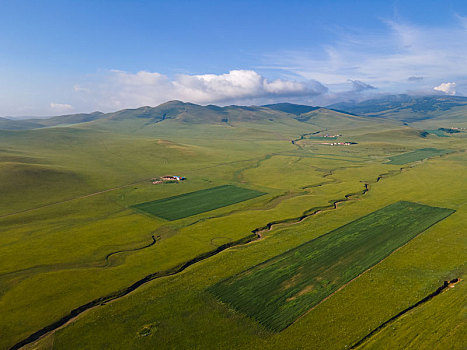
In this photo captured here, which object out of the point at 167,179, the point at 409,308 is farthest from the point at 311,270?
the point at 167,179

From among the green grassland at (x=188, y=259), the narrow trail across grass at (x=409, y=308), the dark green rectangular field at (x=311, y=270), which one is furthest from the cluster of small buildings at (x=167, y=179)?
the narrow trail across grass at (x=409, y=308)

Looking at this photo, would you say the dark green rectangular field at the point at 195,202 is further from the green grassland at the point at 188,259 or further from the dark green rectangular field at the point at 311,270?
the dark green rectangular field at the point at 311,270

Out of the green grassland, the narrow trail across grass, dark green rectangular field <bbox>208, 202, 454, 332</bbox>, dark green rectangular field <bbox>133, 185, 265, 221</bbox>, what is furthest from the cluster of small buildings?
the narrow trail across grass

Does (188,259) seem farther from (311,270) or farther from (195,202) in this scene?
(195,202)

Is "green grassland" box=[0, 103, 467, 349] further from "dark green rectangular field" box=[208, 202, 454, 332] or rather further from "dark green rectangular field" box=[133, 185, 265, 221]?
"dark green rectangular field" box=[133, 185, 265, 221]

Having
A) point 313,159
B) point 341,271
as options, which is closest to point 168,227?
point 341,271
